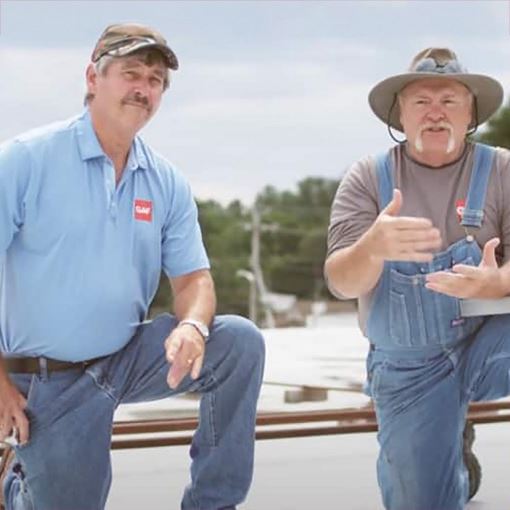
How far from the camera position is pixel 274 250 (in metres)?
37.5

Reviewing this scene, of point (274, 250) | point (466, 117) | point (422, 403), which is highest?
point (466, 117)

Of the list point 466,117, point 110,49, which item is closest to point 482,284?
point 466,117

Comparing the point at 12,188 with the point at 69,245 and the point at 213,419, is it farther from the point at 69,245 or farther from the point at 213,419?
the point at 213,419

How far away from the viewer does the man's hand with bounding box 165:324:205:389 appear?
5.97 ft

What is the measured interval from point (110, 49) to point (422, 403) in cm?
88

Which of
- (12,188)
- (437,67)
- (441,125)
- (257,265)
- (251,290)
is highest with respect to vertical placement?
(437,67)

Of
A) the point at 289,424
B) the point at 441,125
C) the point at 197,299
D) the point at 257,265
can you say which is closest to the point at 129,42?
the point at 197,299

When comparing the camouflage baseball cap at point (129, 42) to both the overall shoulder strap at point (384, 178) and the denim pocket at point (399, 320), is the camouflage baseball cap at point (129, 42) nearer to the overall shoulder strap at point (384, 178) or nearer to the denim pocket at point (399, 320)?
the overall shoulder strap at point (384, 178)

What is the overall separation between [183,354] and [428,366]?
50 centimetres

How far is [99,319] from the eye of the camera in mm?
1901

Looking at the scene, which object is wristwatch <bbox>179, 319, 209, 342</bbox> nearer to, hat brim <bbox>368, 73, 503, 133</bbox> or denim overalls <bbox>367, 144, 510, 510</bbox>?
denim overalls <bbox>367, 144, 510, 510</bbox>

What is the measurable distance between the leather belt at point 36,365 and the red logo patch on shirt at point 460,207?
744 mm

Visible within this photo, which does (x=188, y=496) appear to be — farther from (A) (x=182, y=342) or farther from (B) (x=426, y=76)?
(B) (x=426, y=76)

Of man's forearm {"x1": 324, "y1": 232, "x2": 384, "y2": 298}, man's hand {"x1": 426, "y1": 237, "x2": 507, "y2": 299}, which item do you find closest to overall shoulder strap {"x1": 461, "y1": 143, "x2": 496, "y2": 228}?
man's hand {"x1": 426, "y1": 237, "x2": 507, "y2": 299}
